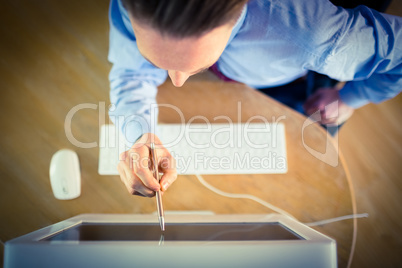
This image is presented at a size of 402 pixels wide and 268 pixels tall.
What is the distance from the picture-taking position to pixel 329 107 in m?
0.76

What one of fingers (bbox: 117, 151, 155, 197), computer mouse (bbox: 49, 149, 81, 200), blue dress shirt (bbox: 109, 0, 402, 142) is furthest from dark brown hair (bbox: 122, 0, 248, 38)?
computer mouse (bbox: 49, 149, 81, 200)

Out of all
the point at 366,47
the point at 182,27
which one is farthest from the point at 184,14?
the point at 366,47

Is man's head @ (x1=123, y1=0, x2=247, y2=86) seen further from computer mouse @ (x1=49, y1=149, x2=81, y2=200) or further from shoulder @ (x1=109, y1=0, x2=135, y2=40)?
computer mouse @ (x1=49, y1=149, x2=81, y2=200)

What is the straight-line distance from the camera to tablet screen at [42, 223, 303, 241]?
1.38 ft

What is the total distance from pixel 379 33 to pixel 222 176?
1.37 ft

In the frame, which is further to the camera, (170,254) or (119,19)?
(119,19)

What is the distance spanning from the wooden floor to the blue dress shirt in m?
0.09

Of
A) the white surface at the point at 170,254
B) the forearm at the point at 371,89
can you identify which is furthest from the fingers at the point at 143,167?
the forearm at the point at 371,89

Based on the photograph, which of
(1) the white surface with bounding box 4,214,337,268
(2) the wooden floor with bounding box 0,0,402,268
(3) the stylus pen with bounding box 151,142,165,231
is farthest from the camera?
(2) the wooden floor with bounding box 0,0,402,268

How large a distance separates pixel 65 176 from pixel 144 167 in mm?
229

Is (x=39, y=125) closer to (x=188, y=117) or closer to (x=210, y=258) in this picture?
(x=188, y=117)

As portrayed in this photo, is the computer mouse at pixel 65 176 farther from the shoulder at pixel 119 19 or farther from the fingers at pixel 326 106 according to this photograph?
the fingers at pixel 326 106

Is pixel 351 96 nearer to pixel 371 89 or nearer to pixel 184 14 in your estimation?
pixel 371 89

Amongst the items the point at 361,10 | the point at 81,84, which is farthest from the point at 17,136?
the point at 361,10
